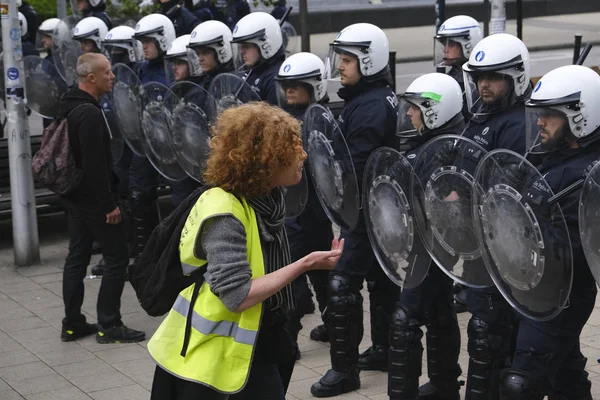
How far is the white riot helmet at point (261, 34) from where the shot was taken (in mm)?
7160

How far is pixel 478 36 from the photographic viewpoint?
23.0ft

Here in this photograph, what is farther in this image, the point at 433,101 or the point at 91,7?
the point at 91,7

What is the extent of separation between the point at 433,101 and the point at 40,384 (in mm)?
2708

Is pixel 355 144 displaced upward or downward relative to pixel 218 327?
upward

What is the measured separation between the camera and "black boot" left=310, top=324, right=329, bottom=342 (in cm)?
664

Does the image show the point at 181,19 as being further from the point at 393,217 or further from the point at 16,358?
the point at 393,217

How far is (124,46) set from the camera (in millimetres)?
8883

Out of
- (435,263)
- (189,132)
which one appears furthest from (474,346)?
(189,132)

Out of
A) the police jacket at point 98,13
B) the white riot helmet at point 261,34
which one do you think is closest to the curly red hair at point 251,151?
the white riot helmet at point 261,34

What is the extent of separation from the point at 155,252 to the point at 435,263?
1726 millimetres

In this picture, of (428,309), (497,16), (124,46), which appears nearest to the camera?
(428,309)

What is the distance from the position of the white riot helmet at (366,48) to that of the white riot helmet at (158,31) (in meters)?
2.63

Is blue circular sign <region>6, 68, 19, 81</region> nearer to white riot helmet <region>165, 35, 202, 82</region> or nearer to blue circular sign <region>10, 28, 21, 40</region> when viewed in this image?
blue circular sign <region>10, 28, 21, 40</region>

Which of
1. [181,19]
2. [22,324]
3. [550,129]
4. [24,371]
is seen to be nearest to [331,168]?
[550,129]
